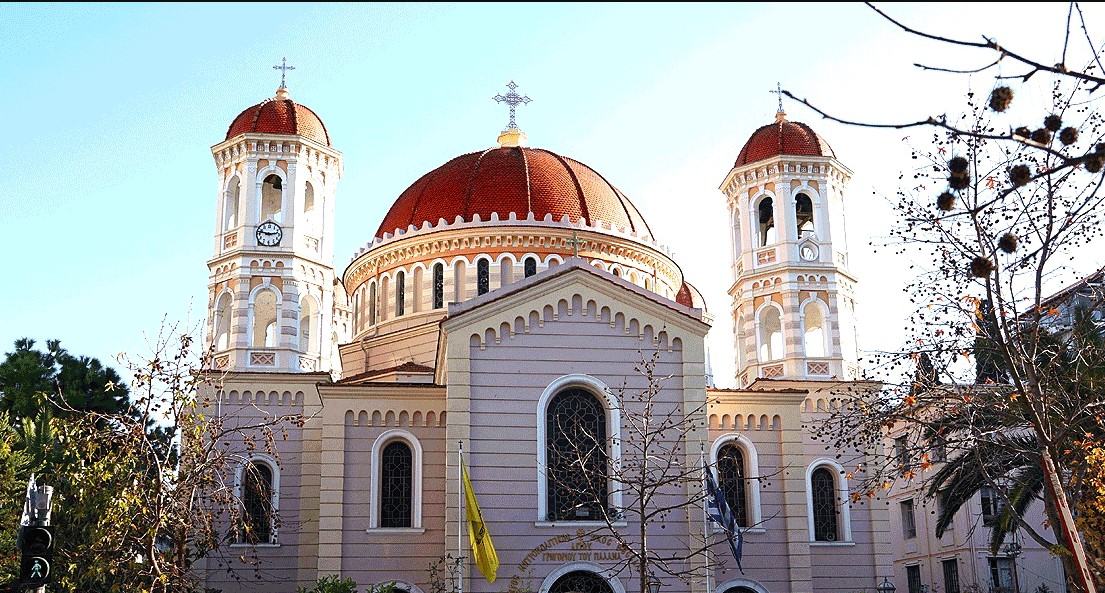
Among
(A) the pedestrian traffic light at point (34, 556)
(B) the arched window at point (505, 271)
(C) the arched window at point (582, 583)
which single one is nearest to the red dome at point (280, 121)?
(B) the arched window at point (505, 271)

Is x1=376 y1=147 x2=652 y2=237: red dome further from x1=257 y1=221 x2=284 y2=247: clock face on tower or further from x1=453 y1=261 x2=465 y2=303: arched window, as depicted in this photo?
x1=257 y1=221 x2=284 y2=247: clock face on tower

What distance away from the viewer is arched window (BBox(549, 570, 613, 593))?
1139 inches

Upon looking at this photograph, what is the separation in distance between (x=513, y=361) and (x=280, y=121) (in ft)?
46.2

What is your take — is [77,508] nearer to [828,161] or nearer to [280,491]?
[280,491]

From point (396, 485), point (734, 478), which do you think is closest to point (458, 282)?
point (396, 485)

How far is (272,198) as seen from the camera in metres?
40.1

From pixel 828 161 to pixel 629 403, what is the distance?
14.5 m

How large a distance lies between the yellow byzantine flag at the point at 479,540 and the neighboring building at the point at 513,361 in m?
0.58

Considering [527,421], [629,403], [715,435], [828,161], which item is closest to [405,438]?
[527,421]

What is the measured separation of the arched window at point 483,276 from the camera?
127 feet

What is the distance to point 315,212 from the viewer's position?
39688 millimetres

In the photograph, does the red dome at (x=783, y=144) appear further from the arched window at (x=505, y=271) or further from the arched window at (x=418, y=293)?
the arched window at (x=418, y=293)

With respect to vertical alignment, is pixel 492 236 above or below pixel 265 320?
above

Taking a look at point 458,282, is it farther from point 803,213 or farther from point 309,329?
point 803,213
